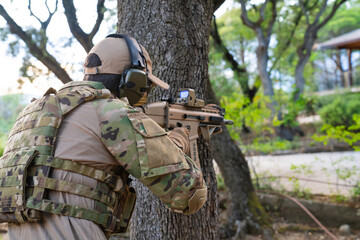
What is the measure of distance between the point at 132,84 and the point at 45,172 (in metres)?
0.61

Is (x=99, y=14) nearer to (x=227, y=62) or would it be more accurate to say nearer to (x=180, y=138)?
(x=180, y=138)

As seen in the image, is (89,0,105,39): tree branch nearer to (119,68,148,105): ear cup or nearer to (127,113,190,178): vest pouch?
(119,68,148,105): ear cup

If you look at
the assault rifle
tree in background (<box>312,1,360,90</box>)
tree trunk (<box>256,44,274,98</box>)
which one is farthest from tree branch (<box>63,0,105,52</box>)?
tree in background (<box>312,1,360,90</box>)

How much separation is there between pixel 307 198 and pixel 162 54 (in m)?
4.38

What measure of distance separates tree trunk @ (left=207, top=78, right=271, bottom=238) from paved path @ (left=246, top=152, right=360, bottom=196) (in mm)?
798

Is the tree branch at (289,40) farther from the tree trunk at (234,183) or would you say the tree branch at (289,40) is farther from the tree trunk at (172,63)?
the tree trunk at (172,63)

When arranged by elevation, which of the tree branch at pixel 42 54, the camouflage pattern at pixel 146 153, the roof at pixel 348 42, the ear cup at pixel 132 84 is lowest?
the camouflage pattern at pixel 146 153

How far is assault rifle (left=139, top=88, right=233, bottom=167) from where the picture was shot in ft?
7.45

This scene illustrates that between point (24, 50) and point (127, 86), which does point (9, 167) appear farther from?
point (24, 50)

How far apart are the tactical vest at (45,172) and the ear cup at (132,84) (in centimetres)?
15

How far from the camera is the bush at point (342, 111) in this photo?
1234 centimetres

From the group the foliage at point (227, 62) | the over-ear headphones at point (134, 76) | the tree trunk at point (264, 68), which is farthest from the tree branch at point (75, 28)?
the tree trunk at point (264, 68)

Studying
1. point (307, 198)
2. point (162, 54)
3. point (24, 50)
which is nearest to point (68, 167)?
point (162, 54)

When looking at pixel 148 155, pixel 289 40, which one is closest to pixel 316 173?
pixel 148 155
